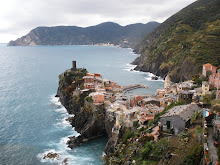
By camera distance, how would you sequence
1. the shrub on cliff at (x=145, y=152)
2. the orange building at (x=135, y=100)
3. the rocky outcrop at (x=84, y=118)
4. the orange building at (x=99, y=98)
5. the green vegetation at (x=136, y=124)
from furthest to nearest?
the orange building at (x=135, y=100), the orange building at (x=99, y=98), the rocky outcrop at (x=84, y=118), the green vegetation at (x=136, y=124), the shrub on cliff at (x=145, y=152)

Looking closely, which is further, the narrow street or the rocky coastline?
→ the rocky coastline

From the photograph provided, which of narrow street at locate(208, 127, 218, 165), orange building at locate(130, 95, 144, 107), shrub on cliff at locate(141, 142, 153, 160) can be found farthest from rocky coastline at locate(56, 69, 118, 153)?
narrow street at locate(208, 127, 218, 165)

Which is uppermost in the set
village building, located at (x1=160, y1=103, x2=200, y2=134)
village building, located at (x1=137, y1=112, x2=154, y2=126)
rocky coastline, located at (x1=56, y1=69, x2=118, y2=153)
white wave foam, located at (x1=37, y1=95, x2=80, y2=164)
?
village building, located at (x1=160, y1=103, x2=200, y2=134)

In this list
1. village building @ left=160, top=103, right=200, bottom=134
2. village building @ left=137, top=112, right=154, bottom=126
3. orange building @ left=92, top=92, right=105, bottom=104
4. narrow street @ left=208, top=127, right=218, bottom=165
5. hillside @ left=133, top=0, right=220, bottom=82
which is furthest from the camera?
hillside @ left=133, top=0, right=220, bottom=82

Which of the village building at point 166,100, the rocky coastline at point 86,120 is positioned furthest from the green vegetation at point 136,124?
the village building at point 166,100

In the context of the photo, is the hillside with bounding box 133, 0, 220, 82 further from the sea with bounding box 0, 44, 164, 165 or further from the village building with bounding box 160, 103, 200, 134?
the village building with bounding box 160, 103, 200, 134

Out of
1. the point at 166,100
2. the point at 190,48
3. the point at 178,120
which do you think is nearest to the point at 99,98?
the point at 166,100

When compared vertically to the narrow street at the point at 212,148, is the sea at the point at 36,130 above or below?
below

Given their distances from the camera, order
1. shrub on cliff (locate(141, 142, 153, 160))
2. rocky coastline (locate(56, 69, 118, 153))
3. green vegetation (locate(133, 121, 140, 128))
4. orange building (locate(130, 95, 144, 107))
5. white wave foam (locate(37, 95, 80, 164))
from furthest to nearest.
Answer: orange building (locate(130, 95, 144, 107)) < rocky coastline (locate(56, 69, 118, 153)) < green vegetation (locate(133, 121, 140, 128)) < white wave foam (locate(37, 95, 80, 164)) < shrub on cliff (locate(141, 142, 153, 160))

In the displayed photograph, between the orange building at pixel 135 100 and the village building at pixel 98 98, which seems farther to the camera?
the orange building at pixel 135 100

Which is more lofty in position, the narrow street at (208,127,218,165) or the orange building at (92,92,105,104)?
the narrow street at (208,127,218,165)

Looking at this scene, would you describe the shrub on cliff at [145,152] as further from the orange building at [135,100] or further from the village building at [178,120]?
the orange building at [135,100]

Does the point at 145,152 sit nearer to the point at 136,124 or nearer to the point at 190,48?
the point at 136,124
